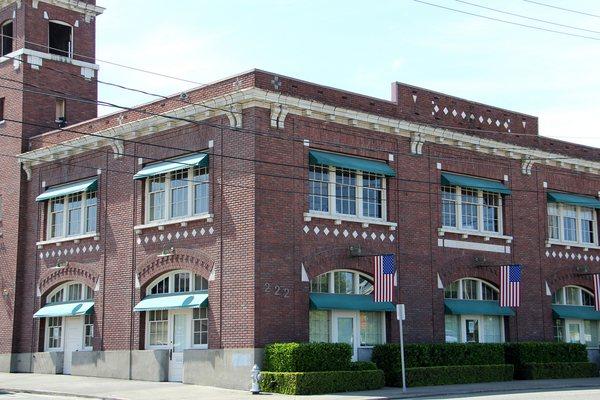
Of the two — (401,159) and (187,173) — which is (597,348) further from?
(187,173)

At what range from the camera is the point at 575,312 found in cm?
3753

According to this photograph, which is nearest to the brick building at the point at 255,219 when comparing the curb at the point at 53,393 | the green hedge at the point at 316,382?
the green hedge at the point at 316,382

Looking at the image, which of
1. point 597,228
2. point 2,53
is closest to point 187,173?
point 2,53

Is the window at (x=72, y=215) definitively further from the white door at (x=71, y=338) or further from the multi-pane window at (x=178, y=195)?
the multi-pane window at (x=178, y=195)

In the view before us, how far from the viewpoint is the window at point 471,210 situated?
3419 centimetres

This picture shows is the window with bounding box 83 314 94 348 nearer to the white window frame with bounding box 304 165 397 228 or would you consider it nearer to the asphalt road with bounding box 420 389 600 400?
the white window frame with bounding box 304 165 397 228

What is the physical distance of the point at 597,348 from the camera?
126 ft

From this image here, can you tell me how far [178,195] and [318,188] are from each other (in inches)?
196

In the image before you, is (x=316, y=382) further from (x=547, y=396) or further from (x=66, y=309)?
(x=66, y=309)

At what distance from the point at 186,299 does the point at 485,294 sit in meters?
12.3

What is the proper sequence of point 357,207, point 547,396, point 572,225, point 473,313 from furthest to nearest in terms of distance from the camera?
point 572,225 → point 473,313 → point 357,207 → point 547,396

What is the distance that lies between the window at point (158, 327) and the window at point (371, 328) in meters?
6.73

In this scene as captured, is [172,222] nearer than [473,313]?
Yes

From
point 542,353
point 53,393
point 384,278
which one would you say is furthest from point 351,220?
point 53,393
